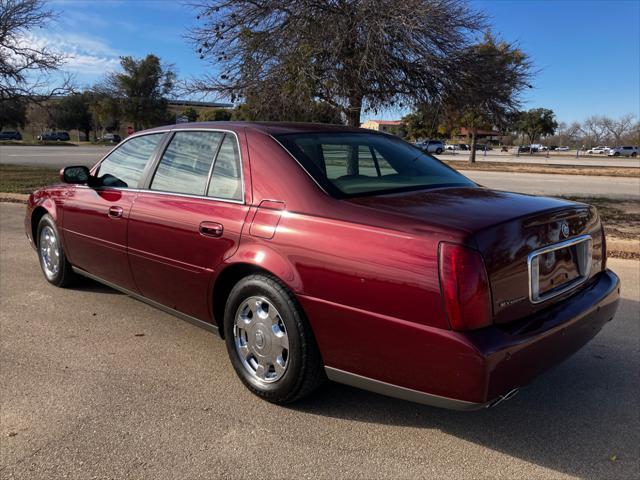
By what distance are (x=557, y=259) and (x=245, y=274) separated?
172 cm

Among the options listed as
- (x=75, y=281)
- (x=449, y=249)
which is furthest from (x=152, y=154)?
(x=449, y=249)

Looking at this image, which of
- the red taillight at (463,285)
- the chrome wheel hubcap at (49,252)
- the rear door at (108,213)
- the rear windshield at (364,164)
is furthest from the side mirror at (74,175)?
the red taillight at (463,285)

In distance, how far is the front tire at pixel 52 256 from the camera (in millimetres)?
5023

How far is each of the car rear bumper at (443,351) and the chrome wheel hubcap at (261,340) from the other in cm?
29

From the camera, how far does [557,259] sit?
2.77m

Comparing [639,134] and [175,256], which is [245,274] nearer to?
[175,256]

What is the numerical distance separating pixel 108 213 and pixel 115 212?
0.11 m

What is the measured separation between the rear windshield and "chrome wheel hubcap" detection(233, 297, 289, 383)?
2.57 ft

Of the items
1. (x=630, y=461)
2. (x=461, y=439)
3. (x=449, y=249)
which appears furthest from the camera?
(x=461, y=439)

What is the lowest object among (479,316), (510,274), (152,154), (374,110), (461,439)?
(461,439)

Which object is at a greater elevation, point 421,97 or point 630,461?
point 421,97

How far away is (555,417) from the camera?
3014mm

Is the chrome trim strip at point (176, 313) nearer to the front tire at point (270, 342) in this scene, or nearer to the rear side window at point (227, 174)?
the front tire at point (270, 342)

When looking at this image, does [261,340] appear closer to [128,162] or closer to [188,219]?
[188,219]
